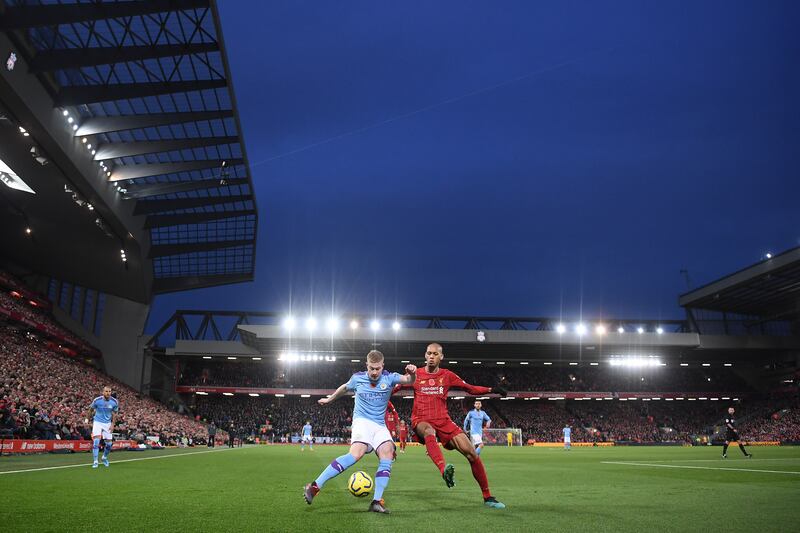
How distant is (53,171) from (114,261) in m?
15.5

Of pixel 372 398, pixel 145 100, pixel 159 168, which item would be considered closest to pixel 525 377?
pixel 159 168

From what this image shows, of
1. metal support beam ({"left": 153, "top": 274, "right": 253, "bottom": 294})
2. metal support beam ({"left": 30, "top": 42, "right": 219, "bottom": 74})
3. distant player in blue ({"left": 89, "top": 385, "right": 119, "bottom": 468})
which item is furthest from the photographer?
metal support beam ({"left": 153, "top": 274, "right": 253, "bottom": 294})

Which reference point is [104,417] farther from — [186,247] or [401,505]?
[186,247]

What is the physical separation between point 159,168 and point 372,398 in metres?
31.5

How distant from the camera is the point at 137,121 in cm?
2934

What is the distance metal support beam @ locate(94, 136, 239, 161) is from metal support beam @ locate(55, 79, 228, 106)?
15.9 ft

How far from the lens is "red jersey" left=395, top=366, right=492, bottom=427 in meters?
8.23

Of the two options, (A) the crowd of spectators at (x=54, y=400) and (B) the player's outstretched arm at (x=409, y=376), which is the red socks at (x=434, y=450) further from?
(A) the crowd of spectators at (x=54, y=400)

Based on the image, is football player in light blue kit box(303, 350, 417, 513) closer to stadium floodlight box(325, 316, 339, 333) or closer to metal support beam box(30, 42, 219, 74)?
metal support beam box(30, 42, 219, 74)

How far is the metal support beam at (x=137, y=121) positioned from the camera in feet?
96.2

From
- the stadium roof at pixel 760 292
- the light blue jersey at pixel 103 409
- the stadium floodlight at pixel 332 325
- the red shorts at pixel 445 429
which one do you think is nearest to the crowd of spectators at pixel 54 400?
the light blue jersey at pixel 103 409

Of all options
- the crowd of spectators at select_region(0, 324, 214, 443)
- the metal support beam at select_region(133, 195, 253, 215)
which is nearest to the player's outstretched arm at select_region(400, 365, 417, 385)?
the crowd of spectators at select_region(0, 324, 214, 443)

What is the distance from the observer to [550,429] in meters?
61.2

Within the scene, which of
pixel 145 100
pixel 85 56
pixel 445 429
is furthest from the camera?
pixel 145 100
